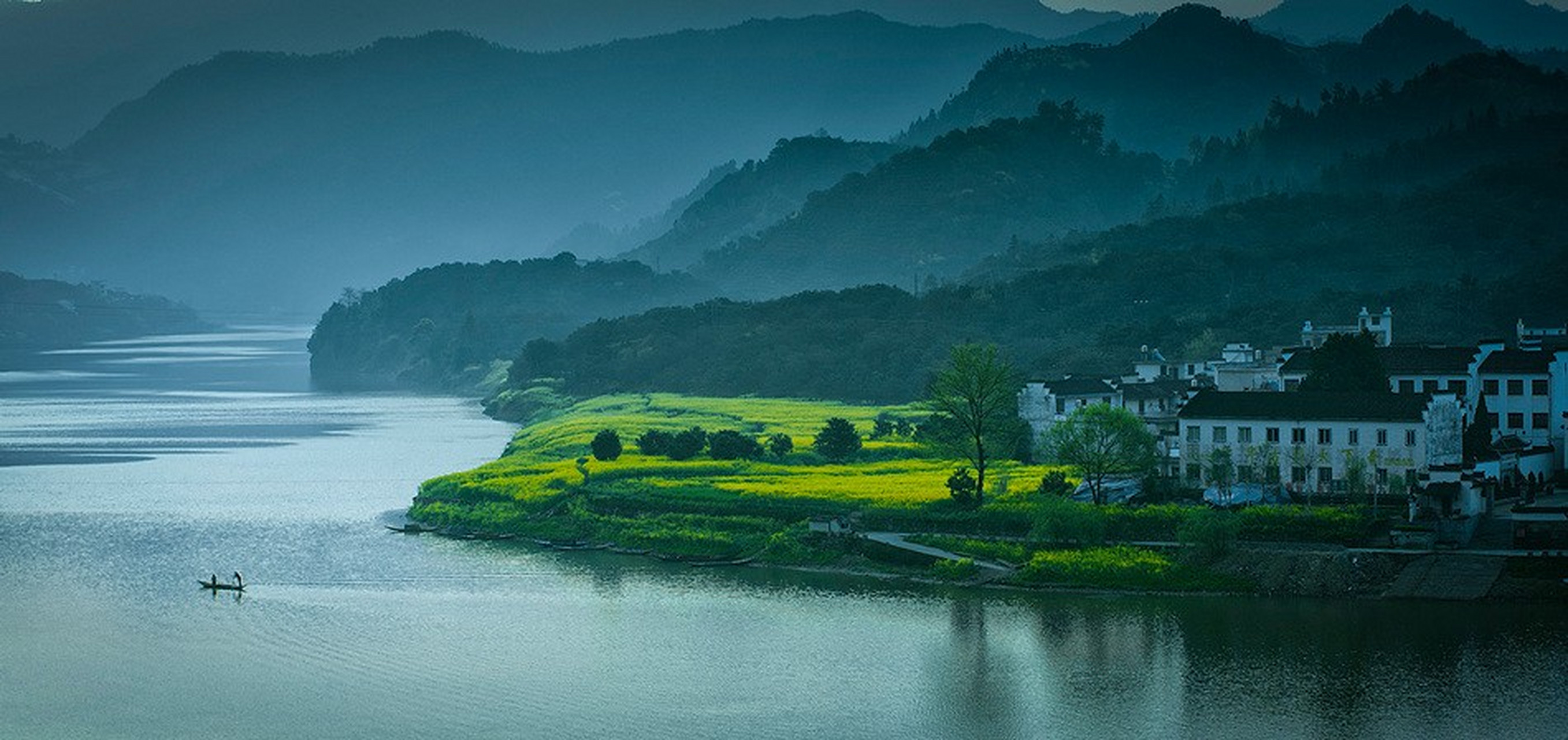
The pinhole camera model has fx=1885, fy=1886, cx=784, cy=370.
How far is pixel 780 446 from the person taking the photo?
69.1m

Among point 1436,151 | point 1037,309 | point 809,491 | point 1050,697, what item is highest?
point 1436,151

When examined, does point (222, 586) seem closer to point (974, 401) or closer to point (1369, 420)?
point (974, 401)

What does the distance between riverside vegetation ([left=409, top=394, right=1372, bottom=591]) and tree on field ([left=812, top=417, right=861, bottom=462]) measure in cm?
41

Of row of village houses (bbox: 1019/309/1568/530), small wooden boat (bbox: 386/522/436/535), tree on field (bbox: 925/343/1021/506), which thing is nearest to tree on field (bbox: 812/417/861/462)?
row of village houses (bbox: 1019/309/1568/530)

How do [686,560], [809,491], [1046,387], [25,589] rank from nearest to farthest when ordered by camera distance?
[25,589] → [686,560] → [809,491] → [1046,387]

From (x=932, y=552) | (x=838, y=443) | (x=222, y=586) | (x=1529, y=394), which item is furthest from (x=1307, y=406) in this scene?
(x=222, y=586)

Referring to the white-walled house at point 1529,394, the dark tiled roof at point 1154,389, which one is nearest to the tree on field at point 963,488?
the dark tiled roof at point 1154,389

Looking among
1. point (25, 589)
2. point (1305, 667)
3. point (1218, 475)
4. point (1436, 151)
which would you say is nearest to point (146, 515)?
point (25, 589)

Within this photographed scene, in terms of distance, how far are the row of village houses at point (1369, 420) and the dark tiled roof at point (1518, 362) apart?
40mm

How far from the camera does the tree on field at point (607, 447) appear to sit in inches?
2714

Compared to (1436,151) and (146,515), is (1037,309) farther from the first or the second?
(146,515)

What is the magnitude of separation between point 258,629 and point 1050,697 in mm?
19167

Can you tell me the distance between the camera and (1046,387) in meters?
64.6

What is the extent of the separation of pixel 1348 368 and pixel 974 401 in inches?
463
